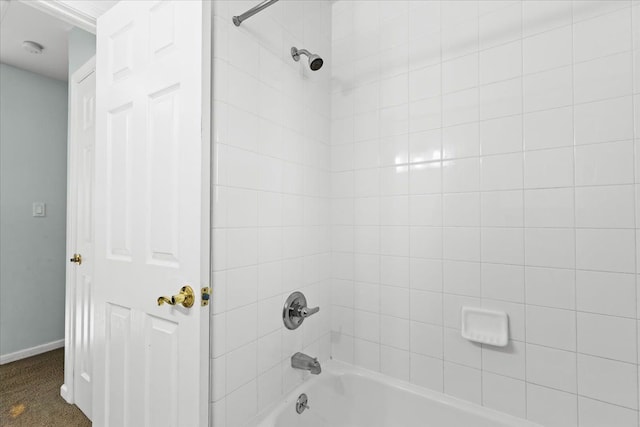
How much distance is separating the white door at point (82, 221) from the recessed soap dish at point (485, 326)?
210cm

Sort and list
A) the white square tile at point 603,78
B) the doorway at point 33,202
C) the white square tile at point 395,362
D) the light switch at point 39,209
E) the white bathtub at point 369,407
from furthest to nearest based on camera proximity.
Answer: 1. the light switch at point 39,209
2. the doorway at point 33,202
3. the white square tile at point 395,362
4. the white bathtub at point 369,407
5. the white square tile at point 603,78

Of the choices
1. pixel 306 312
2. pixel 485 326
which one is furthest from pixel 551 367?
pixel 306 312

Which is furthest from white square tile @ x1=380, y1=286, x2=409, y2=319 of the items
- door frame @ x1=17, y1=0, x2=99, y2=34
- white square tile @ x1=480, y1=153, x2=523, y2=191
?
door frame @ x1=17, y1=0, x2=99, y2=34

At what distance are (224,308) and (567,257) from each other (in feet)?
4.28

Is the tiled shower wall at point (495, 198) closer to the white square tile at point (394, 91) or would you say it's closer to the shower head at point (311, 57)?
the white square tile at point (394, 91)

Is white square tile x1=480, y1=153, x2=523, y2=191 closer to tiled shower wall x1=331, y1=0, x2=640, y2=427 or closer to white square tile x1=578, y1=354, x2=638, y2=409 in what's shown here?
tiled shower wall x1=331, y1=0, x2=640, y2=427

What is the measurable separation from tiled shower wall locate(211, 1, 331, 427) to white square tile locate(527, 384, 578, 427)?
37.5 inches

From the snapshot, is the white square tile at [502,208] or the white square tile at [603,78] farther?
the white square tile at [502,208]

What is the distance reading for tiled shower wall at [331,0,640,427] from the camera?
1097mm

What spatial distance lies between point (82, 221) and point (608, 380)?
109 inches

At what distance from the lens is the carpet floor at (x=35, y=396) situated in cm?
187

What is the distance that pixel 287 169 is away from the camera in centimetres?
145

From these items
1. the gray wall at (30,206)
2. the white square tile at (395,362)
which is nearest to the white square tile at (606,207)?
the white square tile at (395,362)

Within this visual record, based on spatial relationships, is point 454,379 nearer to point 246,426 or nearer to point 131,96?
point 246,426
